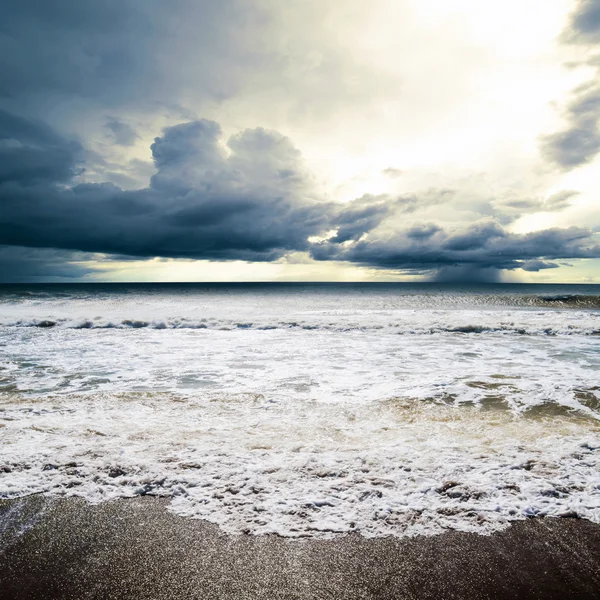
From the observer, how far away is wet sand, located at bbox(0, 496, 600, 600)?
8.32 feet

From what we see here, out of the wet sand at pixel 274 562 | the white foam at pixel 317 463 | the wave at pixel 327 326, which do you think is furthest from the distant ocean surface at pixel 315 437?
the wave at pixel 327 326

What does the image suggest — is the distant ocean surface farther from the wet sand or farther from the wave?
the wave

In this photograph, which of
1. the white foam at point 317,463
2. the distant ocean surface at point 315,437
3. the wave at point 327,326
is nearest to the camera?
the white foam at point 317,463

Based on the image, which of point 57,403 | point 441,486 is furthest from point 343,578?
point 57,403

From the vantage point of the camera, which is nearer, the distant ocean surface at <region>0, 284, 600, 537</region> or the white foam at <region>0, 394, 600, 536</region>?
the white foam at <region>0, 394, 600, 536</region>

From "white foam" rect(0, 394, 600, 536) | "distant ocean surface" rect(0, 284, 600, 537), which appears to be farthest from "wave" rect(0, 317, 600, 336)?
"white foam" rect(0, 394, 600, 536)

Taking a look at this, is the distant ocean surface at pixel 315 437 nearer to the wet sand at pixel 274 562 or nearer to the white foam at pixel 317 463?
the white foam at pixel 317 463

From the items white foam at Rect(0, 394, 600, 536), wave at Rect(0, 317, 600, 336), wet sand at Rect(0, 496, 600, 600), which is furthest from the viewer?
wave at Rect(0, 317, 600, 336)

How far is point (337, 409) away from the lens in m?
6.48

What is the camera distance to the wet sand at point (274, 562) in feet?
8.32

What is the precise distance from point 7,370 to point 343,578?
10532 millimetres

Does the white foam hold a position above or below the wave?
above

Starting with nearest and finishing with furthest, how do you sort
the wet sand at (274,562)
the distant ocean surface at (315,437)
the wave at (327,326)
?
the wet sand at (274,562) → the distant ocean surface at (315,437) → the wave at (327,326)

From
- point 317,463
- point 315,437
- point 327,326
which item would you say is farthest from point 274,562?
point 327,326
